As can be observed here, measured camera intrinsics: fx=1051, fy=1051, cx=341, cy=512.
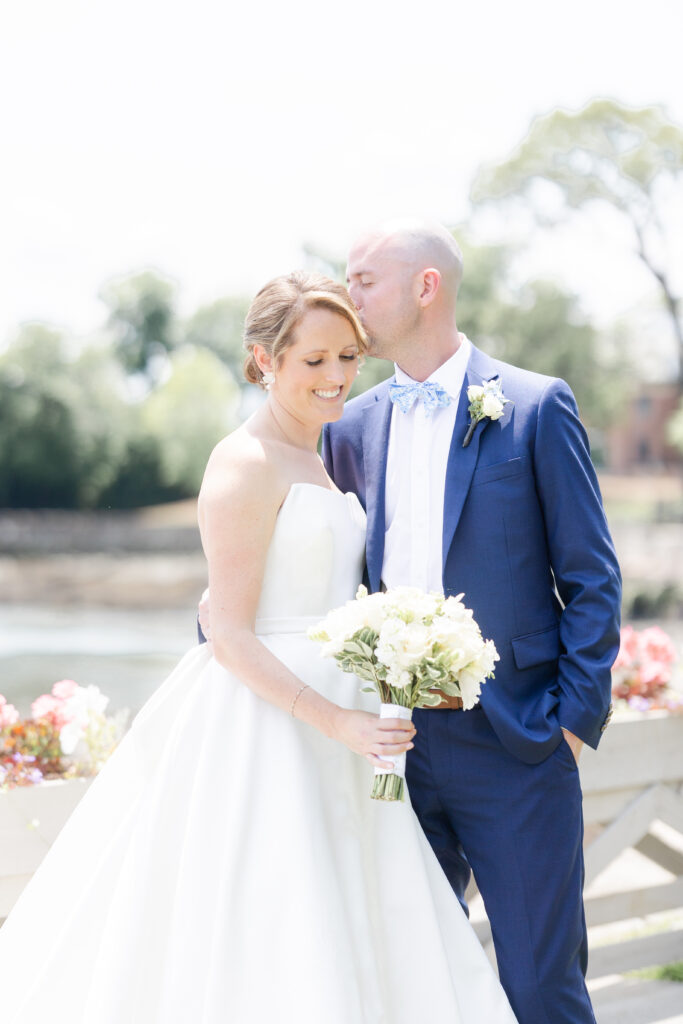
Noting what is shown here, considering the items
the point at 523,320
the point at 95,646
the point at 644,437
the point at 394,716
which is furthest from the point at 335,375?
the point at 644,437

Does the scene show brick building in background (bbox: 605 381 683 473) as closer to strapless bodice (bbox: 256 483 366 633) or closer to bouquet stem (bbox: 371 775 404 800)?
strapless bodice (bbox: 256 483 366 633)

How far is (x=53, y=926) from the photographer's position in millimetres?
2400

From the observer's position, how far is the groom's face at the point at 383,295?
2.66 meters

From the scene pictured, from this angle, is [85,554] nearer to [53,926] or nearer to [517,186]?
[517,186]

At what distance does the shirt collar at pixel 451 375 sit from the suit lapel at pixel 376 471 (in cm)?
12

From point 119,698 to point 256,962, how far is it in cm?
2175

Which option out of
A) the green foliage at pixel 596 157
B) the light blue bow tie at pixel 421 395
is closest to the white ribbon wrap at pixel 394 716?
the light blue bow tie at pixel 421 395

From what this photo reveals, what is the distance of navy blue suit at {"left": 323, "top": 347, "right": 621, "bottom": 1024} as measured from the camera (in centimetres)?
250

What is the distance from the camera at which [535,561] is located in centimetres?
261

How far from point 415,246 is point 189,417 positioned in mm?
37957

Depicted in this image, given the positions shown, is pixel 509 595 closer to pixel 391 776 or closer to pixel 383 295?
pixel 391 776

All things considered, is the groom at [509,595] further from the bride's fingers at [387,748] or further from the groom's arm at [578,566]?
the bride's fingers at [387,748]

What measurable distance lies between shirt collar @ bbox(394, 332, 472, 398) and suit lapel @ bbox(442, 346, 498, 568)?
45 mm

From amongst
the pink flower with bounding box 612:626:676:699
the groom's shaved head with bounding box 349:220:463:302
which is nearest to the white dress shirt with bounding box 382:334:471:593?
the groom's shaved head with bounding box 349:220:463:302
